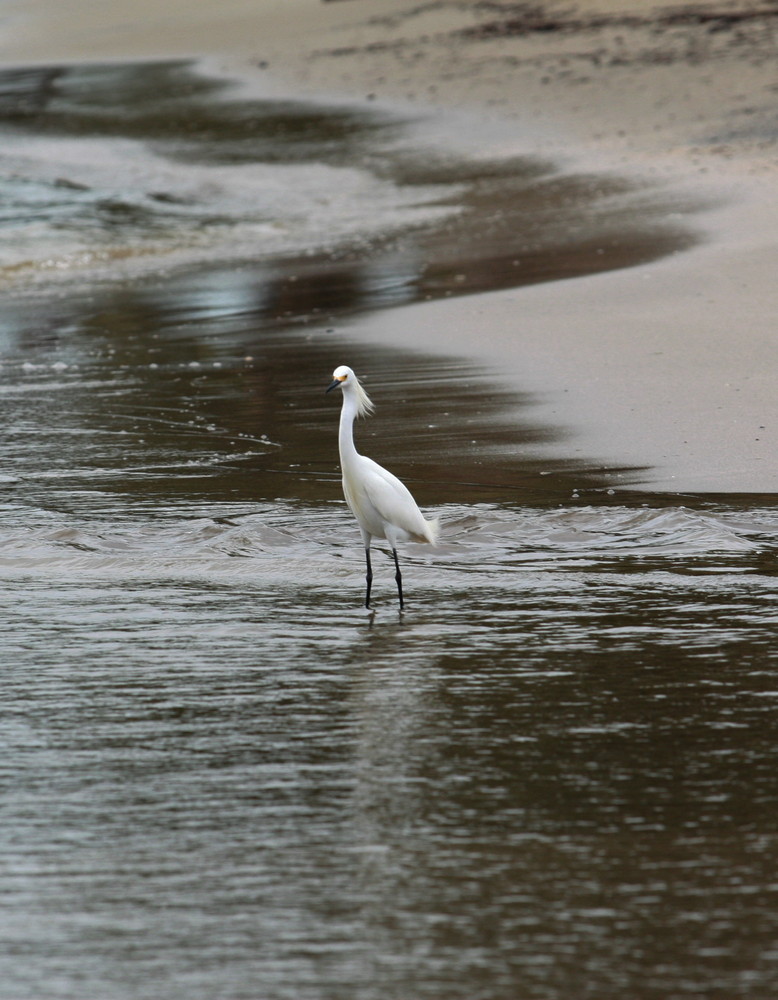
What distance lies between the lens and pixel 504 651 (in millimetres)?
5410

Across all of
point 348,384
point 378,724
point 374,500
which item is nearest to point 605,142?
point 348,384

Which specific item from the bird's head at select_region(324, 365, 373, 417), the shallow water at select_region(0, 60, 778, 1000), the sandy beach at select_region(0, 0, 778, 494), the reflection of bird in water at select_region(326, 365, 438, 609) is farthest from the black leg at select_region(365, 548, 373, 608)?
the sandy beach at select_region(0, 0, 778, 494)

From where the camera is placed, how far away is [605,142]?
71.4 feet

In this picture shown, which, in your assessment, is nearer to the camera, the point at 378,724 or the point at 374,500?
the point at 378,724

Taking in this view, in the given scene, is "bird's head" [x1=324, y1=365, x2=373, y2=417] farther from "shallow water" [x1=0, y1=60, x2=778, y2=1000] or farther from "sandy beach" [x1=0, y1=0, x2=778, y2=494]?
"sandy beach" [x1=0, y1=0, x2=778, y2=494]

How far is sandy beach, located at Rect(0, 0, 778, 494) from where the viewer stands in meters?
8.79

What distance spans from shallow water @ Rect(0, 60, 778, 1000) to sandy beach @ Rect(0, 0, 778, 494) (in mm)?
696

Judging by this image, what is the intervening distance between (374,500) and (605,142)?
16639 mm

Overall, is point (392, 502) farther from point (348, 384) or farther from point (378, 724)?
point (378, 724)

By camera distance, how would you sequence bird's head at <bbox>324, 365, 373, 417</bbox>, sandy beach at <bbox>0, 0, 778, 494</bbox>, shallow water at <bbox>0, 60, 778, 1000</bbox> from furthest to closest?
sandy beach at <bbox>0, 0, 778, 494</bbox>
bird's head at <bbox>324, 365, 373, 417</bbox>
shallow water at <bbox>0, 60, 778, 1000</bbox>

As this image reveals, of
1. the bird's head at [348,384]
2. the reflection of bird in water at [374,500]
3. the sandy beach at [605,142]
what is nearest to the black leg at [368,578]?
the reflection of bird in water at [374,500]

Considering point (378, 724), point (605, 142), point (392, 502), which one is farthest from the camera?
point (605, 142)

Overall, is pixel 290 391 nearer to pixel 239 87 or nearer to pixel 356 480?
pixel 356 480

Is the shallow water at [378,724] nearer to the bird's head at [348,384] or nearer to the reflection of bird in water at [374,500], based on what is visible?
the reflection of bird in water at [374,500]
